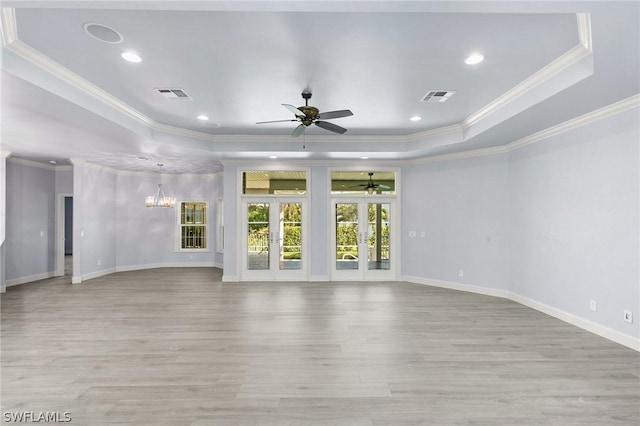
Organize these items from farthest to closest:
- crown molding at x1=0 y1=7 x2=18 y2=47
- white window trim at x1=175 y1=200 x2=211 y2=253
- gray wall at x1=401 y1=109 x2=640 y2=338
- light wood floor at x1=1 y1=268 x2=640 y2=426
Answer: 1. white window trim at x1=175 y1=200 x2=211 y2=253
2. gray wall at x1=401 y1=109 x2=640 y2=338
3. crown molding at x1=0 y1=7 x2=18 y2=47
4. light wood floor at x1=1 y1=268 x2=640 y2=426

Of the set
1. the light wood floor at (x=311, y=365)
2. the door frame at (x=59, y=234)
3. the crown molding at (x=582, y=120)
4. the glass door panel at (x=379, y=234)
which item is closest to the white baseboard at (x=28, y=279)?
the door frame at (x=59, y=234)

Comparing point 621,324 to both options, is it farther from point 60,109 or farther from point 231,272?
point 60,109

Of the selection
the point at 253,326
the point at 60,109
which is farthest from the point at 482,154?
the point at 60,109

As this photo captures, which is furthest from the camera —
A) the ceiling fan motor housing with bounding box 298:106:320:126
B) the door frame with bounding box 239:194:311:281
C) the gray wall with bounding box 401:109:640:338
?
the door frame with bounding box 239:194:311:281

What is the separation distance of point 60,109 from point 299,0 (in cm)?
366

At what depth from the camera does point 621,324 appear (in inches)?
151

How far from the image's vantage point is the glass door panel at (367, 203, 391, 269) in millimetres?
7602

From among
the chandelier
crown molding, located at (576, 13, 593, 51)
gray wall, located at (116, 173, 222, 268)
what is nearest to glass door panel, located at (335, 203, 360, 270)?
gray wall, located at (116, 173, 222, 268)

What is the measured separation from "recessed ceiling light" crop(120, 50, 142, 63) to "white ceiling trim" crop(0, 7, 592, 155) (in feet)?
2.53

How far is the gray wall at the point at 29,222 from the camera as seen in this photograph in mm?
7031

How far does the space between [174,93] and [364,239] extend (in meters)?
4.96

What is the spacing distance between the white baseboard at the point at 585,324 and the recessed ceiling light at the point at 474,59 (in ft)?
11.7

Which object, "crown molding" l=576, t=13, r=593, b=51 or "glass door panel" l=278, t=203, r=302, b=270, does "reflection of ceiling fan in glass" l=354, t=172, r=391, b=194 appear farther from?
"crown molding" l=576, t=13, r=593, b=51

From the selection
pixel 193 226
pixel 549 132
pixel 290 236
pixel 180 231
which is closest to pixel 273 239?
pixel 290 236
